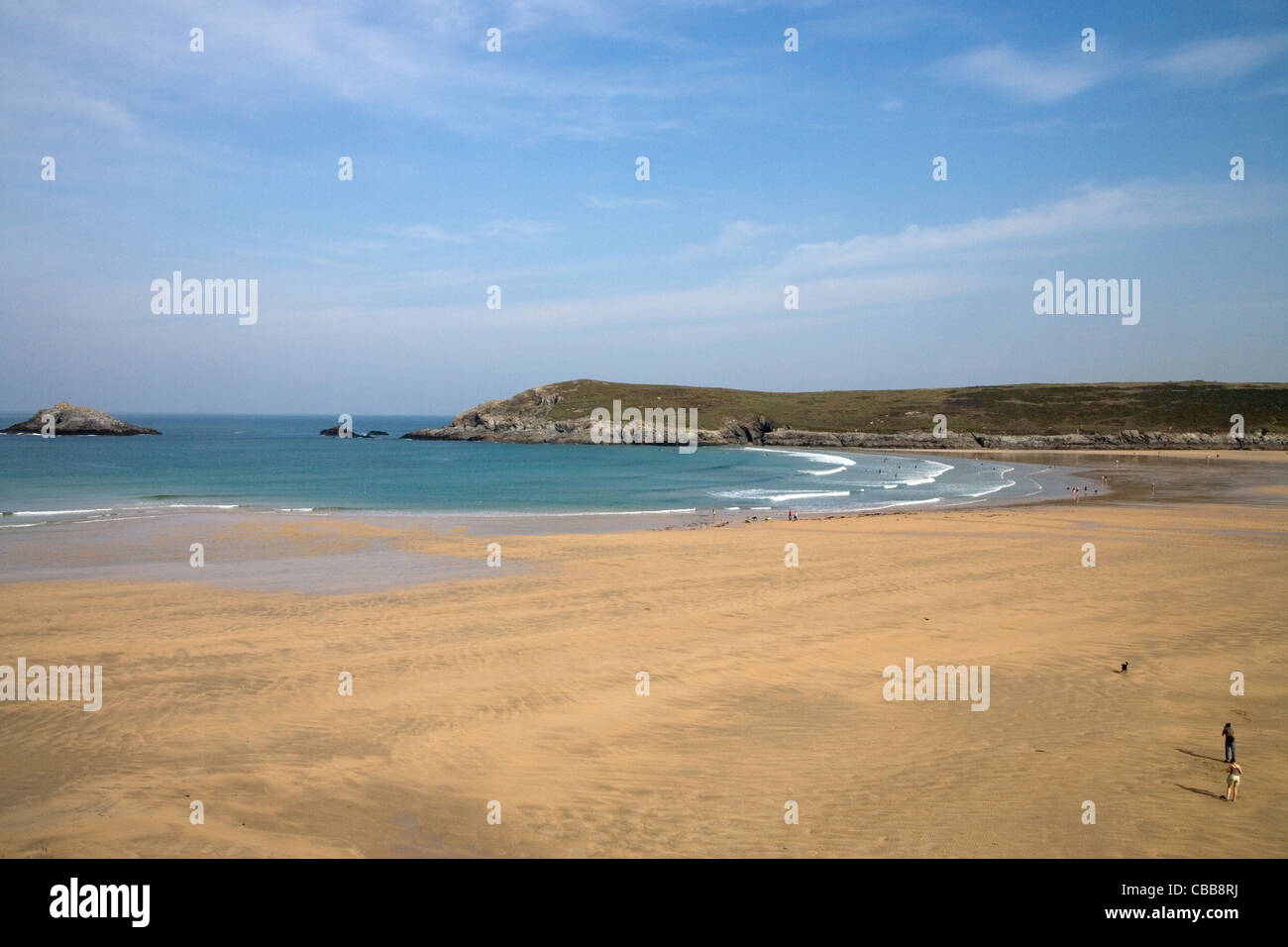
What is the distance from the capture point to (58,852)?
7754 mm

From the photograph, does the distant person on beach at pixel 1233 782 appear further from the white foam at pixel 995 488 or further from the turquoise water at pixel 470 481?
the white foam at pixel 995 488

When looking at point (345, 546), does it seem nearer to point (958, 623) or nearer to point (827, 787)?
point (958, 623)

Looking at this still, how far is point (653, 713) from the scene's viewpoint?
12148mm

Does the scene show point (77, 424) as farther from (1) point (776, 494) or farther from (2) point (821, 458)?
(1) point (776, 494)

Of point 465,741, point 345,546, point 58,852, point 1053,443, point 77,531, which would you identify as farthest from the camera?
point 1053,443

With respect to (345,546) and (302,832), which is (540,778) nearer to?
(302,832)

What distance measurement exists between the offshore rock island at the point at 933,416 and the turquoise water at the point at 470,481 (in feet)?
80.3

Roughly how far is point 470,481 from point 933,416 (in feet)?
276

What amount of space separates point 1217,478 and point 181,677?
64.2 m

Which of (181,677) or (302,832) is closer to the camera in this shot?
(302,832)

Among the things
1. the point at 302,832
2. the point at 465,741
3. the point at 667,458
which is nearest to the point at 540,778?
the point at 465,741

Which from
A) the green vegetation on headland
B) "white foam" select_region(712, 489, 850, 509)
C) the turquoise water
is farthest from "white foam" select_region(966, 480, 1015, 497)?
the green vegetation on headland
